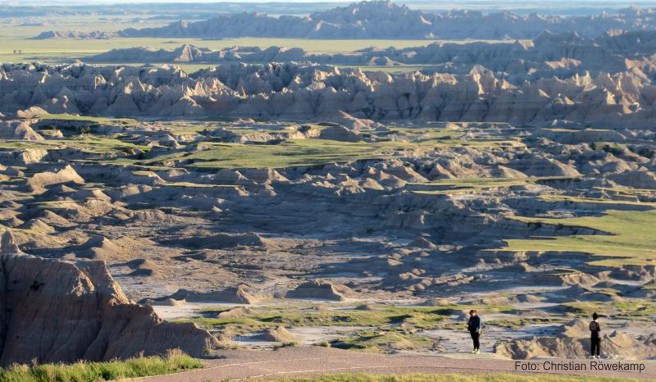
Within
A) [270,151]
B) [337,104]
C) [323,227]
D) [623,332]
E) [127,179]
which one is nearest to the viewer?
[623,332]

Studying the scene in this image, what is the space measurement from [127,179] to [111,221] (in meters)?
15.9

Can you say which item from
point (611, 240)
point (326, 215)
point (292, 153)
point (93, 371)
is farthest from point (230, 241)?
point (93, 371)

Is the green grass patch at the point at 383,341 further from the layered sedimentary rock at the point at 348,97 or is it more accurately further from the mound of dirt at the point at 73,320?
the layered sedimentary rock at the point at 348,97

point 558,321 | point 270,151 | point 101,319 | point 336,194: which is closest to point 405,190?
point 336,194

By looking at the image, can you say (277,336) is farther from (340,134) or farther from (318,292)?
(340,134)

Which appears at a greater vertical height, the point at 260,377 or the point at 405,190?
the point at 260,377

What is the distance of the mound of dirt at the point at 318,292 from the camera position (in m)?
54.7

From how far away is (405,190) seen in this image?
86.1 metres

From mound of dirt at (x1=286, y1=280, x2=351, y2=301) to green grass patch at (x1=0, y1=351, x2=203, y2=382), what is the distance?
24317 millimetres

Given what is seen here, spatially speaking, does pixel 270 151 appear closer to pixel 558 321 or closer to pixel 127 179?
pixel 127 179

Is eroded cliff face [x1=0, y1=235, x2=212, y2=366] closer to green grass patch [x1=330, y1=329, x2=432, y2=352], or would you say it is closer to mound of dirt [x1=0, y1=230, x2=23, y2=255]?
green grass patch [x1=330, y1=329, x2=432, y2=352]

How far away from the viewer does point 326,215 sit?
80438mm

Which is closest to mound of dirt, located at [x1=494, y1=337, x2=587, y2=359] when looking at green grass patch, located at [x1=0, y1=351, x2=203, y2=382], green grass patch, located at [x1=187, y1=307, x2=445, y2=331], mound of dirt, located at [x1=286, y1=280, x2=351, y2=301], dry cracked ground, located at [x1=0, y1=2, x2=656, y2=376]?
dry cracked ground, located at [x1=0, y1=2, x2=656, y2=376]

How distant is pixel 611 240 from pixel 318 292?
778 inches
